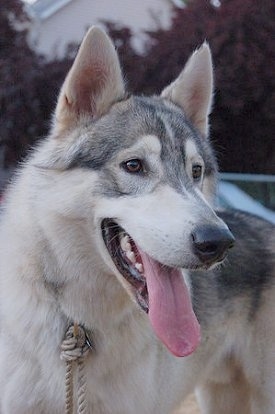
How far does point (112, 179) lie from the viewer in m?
3.00

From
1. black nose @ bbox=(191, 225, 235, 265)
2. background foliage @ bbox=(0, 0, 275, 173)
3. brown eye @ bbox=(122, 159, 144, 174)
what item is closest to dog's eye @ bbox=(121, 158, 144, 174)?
brown eye @ bbox=(122, 159, 144, 174)

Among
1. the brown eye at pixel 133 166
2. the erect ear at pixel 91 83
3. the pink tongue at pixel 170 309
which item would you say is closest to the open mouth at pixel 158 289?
the pink tongue at pixel 170 309

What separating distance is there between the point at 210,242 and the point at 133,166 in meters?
0.56

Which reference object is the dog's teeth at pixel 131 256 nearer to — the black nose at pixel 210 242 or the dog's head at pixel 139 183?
the dog's head at pixel 139 183

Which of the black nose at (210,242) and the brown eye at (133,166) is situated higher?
the brown eye at (133,166)

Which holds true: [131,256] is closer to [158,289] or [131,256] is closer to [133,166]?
[158,289]

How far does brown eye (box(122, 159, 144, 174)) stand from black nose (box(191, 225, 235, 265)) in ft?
1.57

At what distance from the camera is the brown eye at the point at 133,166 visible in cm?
302

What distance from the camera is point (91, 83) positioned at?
329cm

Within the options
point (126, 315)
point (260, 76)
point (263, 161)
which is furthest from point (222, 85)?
point (126, 315)

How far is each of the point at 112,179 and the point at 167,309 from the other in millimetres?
572

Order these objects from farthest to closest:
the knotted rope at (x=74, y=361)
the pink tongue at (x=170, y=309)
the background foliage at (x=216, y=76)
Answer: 1. the background foliage at (x=216, y=76)
2. the knotted rope at (x=74, y=361)
3. the pink tongue at (x=170, y=309)

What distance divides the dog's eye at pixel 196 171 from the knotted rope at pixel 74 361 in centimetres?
82

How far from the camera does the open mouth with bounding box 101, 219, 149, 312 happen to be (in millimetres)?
2922
